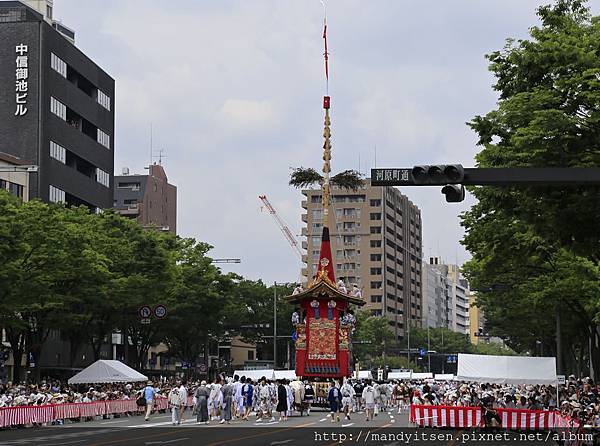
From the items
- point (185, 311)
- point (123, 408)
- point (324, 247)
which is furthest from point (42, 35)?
point (123, 408)

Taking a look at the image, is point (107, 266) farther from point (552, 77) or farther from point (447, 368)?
point (447, 368)

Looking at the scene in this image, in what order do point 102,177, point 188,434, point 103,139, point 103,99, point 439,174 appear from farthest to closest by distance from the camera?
point 103,99 → point 103,139 → point 102,177 → point 188,434 → point 439,174

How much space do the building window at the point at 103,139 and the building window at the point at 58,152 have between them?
930 cm

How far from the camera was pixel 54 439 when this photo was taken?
3095cm

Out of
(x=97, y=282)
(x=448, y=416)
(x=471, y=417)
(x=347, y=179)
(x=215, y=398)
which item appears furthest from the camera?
(x=347, y=179)

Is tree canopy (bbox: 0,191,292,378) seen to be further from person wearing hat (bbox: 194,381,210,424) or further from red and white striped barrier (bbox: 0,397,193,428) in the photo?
person wearing hat (bbox: 194,381,210,424)

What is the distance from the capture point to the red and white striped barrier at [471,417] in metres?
36.5

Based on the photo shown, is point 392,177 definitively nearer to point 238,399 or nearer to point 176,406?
point 176,406

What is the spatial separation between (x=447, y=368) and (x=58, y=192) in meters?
95.2

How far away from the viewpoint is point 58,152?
82.3 meters

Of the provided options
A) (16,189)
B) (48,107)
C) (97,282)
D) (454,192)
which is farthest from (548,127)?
(48,107)

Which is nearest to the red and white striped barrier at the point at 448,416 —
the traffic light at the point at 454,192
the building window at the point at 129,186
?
the traffic light at the point at 454,192

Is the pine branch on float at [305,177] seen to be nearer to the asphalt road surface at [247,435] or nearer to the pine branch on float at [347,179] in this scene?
the pine branch on float at [347,179]

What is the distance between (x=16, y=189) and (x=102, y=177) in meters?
19.0
